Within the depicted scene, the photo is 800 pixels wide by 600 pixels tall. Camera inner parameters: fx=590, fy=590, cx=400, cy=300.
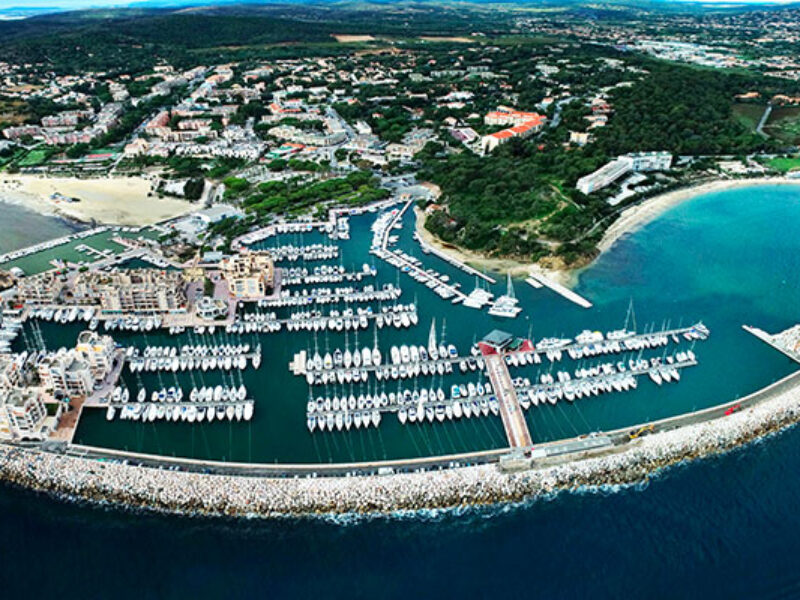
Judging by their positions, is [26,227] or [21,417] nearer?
[21,417]

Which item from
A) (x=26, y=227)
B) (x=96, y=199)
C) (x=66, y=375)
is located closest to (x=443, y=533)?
(x=66, y=375)

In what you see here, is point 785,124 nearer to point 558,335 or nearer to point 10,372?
point 558,335

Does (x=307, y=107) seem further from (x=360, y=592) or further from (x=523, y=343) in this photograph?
(x=360, y=592)

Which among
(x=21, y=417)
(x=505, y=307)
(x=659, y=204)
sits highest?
(x=21, y=417)

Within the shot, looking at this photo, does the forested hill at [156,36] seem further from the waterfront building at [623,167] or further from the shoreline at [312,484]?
the shoreline at [312,484]

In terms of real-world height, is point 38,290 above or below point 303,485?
above

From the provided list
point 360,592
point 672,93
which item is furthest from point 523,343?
point 672,93

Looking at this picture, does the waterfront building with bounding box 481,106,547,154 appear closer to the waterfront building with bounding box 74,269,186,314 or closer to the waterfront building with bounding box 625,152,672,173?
the waterfront building with bounding box 625,152,672,173
